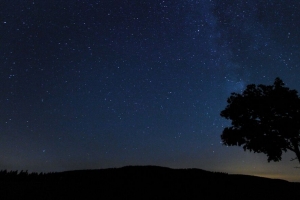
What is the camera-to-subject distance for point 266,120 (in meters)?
23.8

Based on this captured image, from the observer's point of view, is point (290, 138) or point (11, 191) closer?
point (11, 191)

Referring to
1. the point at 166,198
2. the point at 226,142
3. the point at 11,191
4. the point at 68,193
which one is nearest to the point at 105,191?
the point at 68,193

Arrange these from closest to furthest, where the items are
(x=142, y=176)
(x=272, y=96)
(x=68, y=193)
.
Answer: (x=68, y=193) → (x=142, y=176) → (x=272, y=96)

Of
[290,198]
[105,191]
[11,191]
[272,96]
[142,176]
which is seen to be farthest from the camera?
[272,96]

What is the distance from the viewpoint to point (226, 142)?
25578mm

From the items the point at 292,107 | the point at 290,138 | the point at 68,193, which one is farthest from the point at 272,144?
the point at 68,193

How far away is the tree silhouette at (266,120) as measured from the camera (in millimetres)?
22578

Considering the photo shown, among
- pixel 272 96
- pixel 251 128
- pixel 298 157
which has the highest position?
pixel 272 96

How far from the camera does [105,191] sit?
37.1ft

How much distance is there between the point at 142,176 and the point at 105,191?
18.9 feet

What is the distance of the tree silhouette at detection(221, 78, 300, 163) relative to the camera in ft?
74.1

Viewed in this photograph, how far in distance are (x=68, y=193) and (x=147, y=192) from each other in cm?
413

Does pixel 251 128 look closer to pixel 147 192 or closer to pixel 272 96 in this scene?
pixel 272 96

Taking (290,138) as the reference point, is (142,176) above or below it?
below
